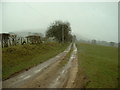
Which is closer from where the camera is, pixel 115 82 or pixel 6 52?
pixel 115 82

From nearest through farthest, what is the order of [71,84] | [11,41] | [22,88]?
[22,88], [71,84], [11,41]

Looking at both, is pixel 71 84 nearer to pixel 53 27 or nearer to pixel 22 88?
pixel 22 88

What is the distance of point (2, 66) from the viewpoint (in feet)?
73.5

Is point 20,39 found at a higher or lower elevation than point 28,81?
higher

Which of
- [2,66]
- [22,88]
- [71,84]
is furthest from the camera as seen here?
[2,66]

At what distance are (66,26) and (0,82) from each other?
8874cm

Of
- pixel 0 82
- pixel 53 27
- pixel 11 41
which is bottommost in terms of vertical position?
pixel 0 82

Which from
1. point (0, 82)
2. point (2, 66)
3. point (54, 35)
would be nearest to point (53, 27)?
point (54, 35)

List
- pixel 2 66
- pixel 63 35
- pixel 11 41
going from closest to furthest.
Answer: pixel 2 66 < pixel 11 41 < pixel 63 35

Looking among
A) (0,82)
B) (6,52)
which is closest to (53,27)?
(6,52)

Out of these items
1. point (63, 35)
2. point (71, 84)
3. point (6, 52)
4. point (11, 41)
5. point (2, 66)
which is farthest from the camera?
point (63, 35)

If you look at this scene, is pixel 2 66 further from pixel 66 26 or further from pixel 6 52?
pixel 66 26

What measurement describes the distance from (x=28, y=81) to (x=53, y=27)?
3362 inches

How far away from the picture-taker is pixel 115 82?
14625mm
